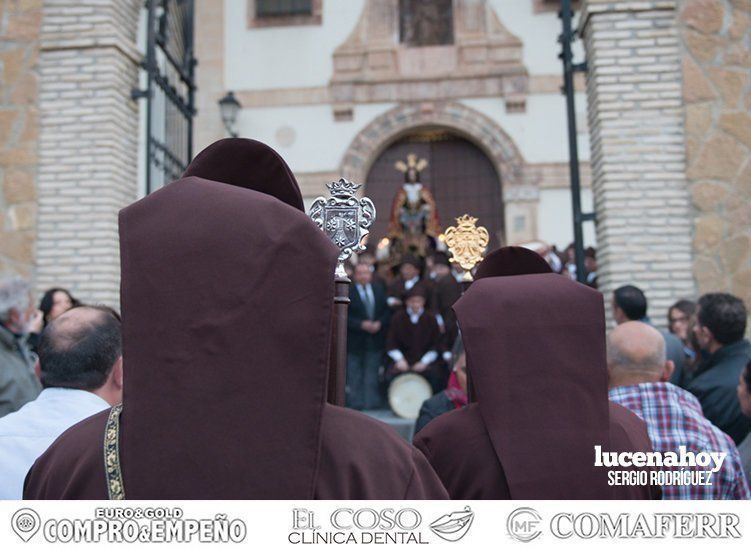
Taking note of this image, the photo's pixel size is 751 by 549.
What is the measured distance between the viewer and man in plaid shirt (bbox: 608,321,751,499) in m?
2.58

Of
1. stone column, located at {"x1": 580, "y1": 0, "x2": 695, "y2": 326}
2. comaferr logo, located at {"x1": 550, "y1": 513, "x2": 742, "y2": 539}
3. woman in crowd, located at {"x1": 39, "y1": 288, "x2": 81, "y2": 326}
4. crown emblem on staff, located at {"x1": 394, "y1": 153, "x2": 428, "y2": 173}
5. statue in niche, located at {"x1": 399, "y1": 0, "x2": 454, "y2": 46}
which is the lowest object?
comaferr logo, located at {"x1": 550, "y1": 513, "x2": 742, "y2": 539}

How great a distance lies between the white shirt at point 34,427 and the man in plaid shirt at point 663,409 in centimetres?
184

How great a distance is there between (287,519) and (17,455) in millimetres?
1340

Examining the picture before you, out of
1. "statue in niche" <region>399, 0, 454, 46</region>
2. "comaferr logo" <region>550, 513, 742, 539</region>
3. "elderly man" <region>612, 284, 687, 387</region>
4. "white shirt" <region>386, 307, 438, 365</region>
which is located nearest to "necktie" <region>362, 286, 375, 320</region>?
"white shirt" <region>386, 307, 438, 365</region>

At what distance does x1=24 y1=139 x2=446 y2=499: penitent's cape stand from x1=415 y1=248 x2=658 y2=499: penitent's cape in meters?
0.67

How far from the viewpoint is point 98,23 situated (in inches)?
298

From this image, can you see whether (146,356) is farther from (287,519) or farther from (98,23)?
(98,23)

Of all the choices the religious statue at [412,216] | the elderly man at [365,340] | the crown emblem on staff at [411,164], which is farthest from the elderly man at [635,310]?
the crown emblem on staff at [411,164]

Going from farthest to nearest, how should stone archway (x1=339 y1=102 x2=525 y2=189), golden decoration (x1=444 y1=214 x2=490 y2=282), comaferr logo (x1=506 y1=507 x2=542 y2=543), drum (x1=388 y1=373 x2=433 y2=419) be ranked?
stone archway (x1=339 y1=102 x2=525 y2=189)
drum (x1=388 y1=373 x2=433 y2=419)
golden decoration (x1=444 y1=214 x2=490 y2=282)
comaferr logo (x1=506 y1=507 x2=542 y2=543)

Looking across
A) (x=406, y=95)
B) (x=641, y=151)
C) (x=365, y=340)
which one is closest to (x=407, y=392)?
(x=365, y=340)

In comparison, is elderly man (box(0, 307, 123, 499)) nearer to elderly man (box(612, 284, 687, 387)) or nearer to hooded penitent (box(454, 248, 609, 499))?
hooded penitent (box(454, 248, 609, 499))

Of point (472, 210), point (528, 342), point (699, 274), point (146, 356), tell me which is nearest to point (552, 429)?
point (528, 342)

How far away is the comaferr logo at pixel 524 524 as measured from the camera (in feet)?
5.26

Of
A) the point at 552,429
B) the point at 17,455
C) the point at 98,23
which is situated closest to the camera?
the point at 552,429
